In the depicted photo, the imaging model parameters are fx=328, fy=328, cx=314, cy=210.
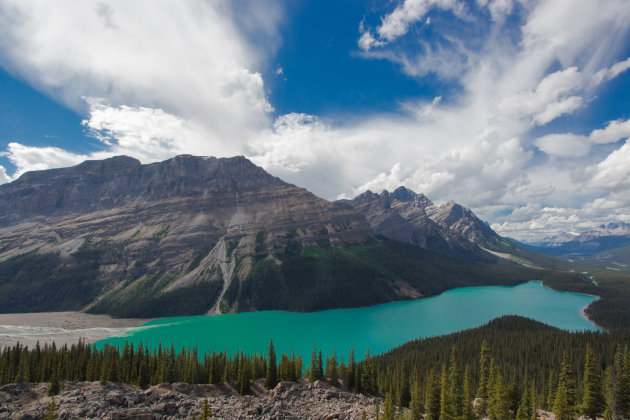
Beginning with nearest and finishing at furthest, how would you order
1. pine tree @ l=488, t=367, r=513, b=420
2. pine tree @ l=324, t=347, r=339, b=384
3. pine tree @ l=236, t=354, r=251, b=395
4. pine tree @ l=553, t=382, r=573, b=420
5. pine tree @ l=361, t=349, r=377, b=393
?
pine tree @ l=553, t=382, r=573, b=420
pine tree @ l=488, t=367, r=513, b=420
pine tree @ l=236, t=354, r=251, b=395
pine tree @ l=361, t=349, r=377, b=393
pine tree @ l=324, t=347, r=339, b=384

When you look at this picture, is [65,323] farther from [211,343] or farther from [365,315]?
[365,315]

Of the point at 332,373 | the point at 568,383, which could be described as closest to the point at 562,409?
the point at 568,383

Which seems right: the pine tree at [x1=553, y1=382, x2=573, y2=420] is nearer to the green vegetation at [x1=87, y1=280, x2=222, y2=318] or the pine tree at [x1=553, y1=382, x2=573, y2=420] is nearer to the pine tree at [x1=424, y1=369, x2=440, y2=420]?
the pine tree at [x1=424, y1=369, x2=440, y2=420]

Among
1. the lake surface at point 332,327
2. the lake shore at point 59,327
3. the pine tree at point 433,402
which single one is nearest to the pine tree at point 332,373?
the pine tree at point 433,402

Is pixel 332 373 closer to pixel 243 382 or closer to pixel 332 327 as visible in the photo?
pixel 243 382

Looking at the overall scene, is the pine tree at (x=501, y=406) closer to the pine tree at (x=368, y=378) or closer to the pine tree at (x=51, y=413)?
the pine tree at (x=368, y=378)

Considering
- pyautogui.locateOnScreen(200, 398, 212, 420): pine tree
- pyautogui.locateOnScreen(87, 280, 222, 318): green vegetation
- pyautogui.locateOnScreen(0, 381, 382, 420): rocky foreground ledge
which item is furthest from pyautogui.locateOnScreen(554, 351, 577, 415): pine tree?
pyautogui.locateOnScreen(87, 280, 222, 318): green vegetation
